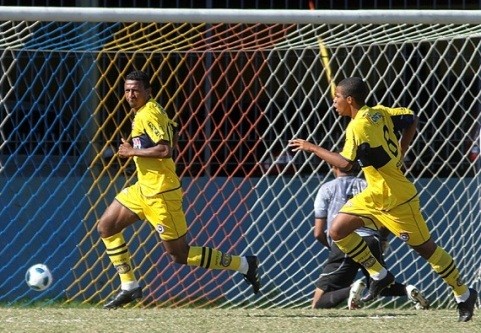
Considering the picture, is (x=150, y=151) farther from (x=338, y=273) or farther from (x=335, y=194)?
(x=338, y=273)

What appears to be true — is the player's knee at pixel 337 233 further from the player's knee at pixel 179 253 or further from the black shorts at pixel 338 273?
the black shorts at pixel 338 273

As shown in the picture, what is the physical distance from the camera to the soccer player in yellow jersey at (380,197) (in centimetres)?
795

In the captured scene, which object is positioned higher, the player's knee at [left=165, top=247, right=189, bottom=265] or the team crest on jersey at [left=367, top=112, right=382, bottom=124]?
the team crest on jersey at [left=367, top=112, right=382, bottom=124]

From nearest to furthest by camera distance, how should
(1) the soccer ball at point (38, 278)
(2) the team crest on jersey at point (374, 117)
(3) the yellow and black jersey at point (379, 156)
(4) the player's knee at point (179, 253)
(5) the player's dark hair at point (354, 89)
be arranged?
1. (3) the yellow and black jersey at point (379, 156)
2. (2) the team crest on jersey at point (374, 117)
3. (5) the player's dark hair at point (354, 89)
4. (4) the player's knee at point (179, 253)
5. (1) the soccer ball at point (38, 278)

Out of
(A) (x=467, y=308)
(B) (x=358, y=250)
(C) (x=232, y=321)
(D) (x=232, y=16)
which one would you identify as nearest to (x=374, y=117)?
(B) (x=358, y=250)

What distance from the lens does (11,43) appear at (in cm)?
947

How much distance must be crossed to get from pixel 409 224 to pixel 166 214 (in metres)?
1.65

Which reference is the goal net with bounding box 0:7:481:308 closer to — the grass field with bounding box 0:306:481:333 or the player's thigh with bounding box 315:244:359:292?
the player's thigh with bounding box 315:244:359:292

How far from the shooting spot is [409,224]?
8016 millimetres

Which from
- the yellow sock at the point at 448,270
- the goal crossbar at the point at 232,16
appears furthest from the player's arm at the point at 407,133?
the yellow sock at the point at 448,270

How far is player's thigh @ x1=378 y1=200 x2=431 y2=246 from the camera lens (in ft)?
26.3

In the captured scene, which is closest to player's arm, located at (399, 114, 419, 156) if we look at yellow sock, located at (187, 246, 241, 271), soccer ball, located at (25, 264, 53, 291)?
yellow sock, located at (187, 246, 241, 271)

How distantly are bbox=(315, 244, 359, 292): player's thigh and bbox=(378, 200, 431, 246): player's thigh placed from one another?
147 cm

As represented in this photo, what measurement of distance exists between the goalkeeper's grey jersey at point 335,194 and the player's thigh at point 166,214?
136 cm
